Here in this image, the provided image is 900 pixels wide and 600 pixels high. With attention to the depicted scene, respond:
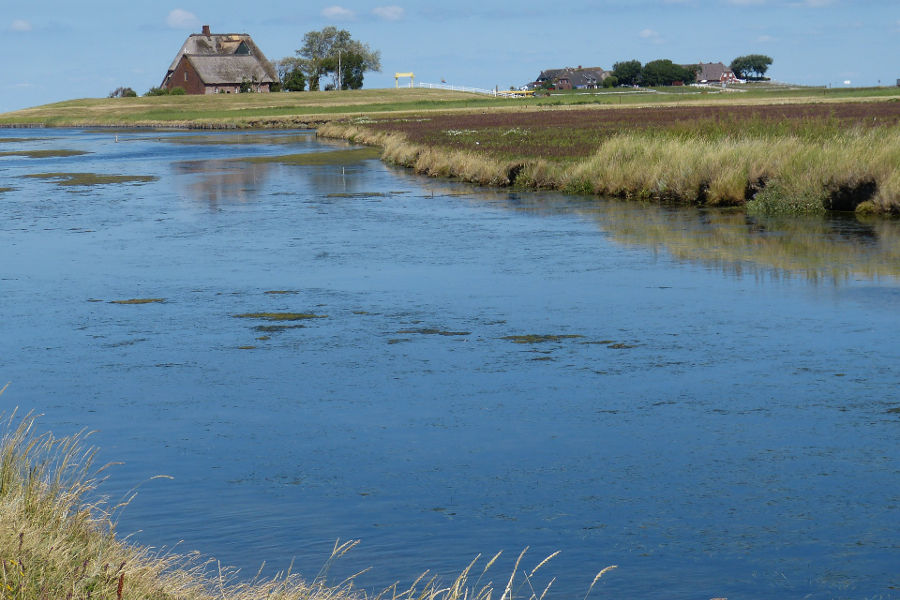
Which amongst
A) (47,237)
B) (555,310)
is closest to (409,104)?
(47,237)

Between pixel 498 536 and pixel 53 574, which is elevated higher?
pixel 53 574

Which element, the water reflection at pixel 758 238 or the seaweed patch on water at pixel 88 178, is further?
the seaweed patch on water at pixel 88 178

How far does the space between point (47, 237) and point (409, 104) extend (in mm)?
90385

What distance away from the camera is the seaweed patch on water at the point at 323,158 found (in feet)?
142

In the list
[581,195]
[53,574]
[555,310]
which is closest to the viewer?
[53,574]

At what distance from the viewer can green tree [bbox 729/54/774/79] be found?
193 metres

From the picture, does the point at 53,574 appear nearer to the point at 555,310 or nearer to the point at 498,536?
the point at 498,536

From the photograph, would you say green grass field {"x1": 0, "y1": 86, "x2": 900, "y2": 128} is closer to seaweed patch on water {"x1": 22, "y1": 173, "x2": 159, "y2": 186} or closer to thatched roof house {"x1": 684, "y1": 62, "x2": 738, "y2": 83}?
seaweed patch on water {"x1": 22, "y1": 173, "x2": 159, "y2": 186}

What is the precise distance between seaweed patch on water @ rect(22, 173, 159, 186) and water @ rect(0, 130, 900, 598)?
52.6 feet

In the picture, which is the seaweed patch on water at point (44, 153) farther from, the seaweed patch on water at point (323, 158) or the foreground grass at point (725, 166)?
the foreground grass at point (725, 166)

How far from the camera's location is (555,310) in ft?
43.8

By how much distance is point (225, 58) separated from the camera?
126125 mm

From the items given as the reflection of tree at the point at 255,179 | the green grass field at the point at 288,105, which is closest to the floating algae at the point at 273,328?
the reflection of tree at the point at 255,179

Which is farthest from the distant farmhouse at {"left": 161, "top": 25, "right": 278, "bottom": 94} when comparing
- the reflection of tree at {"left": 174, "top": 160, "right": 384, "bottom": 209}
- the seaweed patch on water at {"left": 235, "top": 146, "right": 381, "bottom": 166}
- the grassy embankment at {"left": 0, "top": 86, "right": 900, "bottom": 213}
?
the reflection of tree at {"left": 174, "top": 160, "right": 384, "bottom": 209}
